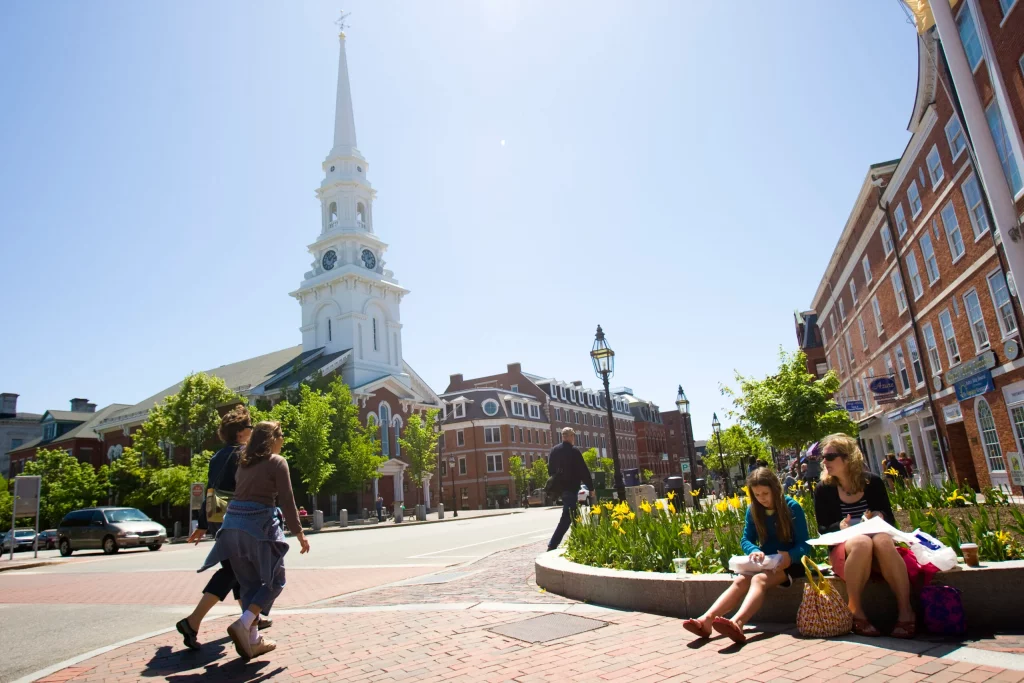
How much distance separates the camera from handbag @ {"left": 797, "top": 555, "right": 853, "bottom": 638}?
14.2 ft

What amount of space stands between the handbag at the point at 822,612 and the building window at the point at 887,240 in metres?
24.6

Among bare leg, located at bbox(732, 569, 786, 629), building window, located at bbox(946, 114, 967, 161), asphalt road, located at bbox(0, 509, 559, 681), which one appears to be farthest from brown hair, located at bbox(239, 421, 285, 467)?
building window, located at bbox(946, 114, 967, 161)

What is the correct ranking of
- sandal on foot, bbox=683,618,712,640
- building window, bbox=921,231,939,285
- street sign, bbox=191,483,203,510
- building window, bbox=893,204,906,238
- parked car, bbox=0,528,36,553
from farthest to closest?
parked car, bbox=0,528,36,553, street sign, bbox=191,483,203,510, building window, bbox=893,204,906,238, building window, bbox=921,231,939,285, sandal on foot, bbox=683,618,712,640

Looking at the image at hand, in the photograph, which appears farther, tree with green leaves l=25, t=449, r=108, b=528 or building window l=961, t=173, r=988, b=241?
tree with green leaves l=25, t=449, r=108, b=528

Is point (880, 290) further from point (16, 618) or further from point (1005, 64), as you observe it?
point (16, 618)

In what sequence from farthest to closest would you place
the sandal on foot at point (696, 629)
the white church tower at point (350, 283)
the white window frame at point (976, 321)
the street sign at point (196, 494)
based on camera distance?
the white church tower at point (350, 283), the street sign at point (196, 494), the white window frame at point (976, 321), the sandal on foot at point (696, 629)

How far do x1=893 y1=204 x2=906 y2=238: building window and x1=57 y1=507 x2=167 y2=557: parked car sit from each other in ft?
94.9

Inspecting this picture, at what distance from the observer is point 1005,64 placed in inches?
570

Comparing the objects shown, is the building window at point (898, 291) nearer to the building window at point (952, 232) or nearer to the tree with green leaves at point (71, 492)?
the building window at point (952, 232)

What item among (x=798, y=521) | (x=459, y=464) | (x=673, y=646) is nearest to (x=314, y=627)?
(x=673, y=646)

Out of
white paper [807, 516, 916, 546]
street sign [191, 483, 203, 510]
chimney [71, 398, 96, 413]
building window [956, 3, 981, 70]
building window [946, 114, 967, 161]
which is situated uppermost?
chimney [71, 398, 96, 413]

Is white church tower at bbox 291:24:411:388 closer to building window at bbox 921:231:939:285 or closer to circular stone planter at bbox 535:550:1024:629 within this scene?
building window at bbox 921:231:939:285

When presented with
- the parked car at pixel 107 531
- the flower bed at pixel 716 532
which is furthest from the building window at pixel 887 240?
the parked car at pixel 107 531

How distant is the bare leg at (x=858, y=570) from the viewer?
4.38m
